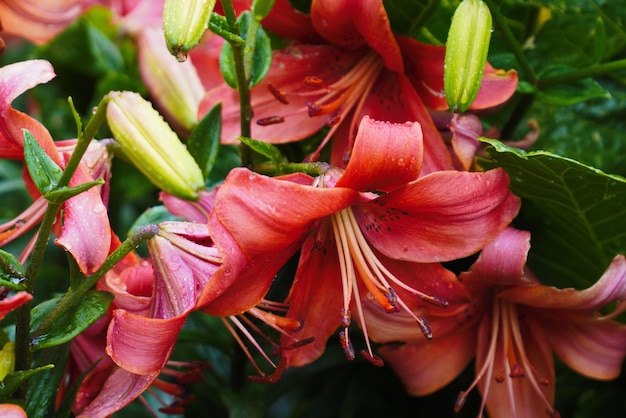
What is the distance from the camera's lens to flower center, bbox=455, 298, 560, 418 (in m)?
0.69

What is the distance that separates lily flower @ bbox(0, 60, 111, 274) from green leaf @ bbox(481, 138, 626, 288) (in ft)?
0.85

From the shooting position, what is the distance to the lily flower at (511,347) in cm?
67

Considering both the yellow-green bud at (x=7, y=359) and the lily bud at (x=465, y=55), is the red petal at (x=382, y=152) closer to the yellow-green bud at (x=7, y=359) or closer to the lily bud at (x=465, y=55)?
the lily bud at (x=465, y=55)

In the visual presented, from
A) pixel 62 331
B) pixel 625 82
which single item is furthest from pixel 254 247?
pixel 625 82

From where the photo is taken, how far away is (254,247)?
540mm

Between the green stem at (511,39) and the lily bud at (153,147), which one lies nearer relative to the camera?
the lily bud at (153,147)

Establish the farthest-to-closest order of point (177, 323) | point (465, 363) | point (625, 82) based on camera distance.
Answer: point (625, 82) < point (465, 363) < point (177, 323)

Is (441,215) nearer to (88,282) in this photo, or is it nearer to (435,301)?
(435,301)

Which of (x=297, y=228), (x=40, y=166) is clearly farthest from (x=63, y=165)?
(x=297, y=228)

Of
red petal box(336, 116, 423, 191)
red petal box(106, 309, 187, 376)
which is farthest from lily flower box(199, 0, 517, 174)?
red petal box(106, 309, 187, 376)

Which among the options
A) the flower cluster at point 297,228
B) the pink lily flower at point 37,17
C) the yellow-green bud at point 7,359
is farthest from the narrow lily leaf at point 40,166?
the pink lily flower at point 37,17

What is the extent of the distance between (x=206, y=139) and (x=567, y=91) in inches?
11.7

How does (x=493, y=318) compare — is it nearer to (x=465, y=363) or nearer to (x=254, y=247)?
(x=465, y=363)

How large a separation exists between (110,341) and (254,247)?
0.10 m
